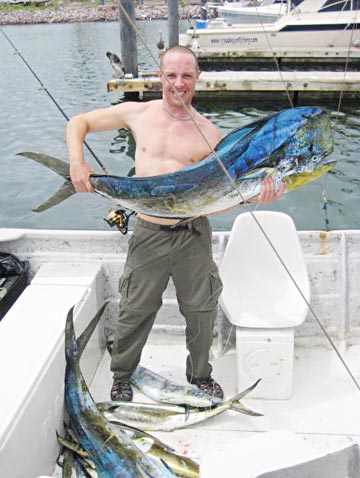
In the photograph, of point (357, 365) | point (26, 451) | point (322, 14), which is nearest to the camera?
point (26, 451)

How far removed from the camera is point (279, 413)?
3.11 meters

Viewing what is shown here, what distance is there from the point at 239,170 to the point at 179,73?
604mm

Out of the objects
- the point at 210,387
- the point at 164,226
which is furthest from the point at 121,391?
the point at 164,226

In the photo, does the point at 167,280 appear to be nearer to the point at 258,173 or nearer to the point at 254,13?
the point at 258,173

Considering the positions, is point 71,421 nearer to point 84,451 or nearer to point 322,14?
point 84,451

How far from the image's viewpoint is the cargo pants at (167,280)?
2799 mm

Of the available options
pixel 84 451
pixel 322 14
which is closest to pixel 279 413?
pixel 84 451

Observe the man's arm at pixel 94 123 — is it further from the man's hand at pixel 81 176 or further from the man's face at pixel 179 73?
the man's face at pixel 179 73

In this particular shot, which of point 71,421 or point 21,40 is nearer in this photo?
point 71,421

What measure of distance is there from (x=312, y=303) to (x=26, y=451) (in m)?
2.12

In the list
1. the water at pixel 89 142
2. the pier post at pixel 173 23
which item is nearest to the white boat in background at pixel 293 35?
the pier post at pixel 173 23

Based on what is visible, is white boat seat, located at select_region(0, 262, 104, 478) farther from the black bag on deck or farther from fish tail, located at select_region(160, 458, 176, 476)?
fish tail, located at select_region(160, 458, 176, 476)

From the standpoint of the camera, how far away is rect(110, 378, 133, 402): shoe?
3.15 meters

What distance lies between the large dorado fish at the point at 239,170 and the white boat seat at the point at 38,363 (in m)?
0.82
